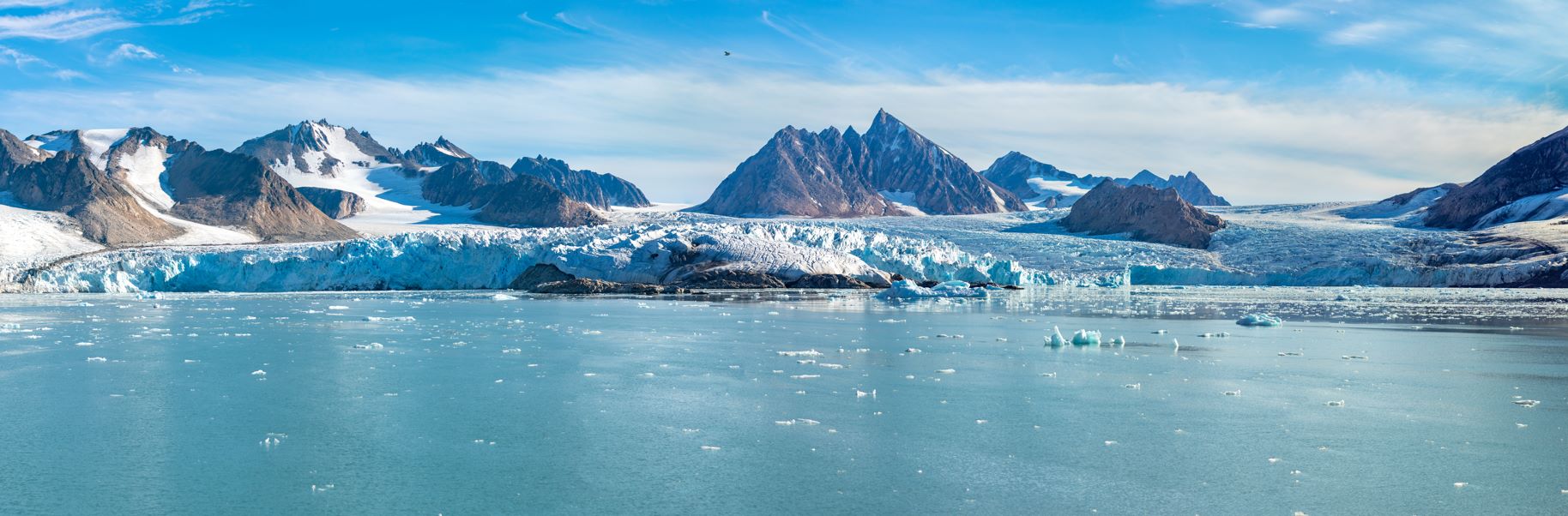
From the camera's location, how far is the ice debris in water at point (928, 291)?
31.6m

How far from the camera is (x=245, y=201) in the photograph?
70.1m

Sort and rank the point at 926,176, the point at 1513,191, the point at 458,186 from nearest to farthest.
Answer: the point at 1513,191
the point at 458,186
the point at 926,176

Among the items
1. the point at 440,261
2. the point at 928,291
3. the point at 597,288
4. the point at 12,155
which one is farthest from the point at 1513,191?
the point at 12,155

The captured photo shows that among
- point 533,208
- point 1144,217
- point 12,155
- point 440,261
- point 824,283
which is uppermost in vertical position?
point 12,155

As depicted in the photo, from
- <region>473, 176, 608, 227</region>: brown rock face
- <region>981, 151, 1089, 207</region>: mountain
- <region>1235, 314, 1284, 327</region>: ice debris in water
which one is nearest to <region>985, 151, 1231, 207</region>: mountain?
<region>981, 151, 1089, 207</region>: mountain

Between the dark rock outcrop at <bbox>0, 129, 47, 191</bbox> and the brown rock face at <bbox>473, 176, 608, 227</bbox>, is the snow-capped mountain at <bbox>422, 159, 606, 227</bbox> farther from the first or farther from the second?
the dark rock outcrop at <bbox>0, 129, 47, 191</bbox>

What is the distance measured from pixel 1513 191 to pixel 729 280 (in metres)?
50.2

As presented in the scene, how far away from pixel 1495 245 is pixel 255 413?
164ft

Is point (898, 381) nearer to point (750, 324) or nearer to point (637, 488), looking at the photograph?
point (637, 488)

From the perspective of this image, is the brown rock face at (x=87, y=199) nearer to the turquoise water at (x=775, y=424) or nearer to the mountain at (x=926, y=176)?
the turquoise water at (x=775, y=424)

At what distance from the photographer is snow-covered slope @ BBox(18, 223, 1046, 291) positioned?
1537 inches

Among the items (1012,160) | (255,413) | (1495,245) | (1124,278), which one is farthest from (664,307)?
(1012,160)

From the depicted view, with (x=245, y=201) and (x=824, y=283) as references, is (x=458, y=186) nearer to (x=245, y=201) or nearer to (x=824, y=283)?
(x=245, y=201)

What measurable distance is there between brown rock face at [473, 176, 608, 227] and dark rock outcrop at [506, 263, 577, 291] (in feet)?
141
